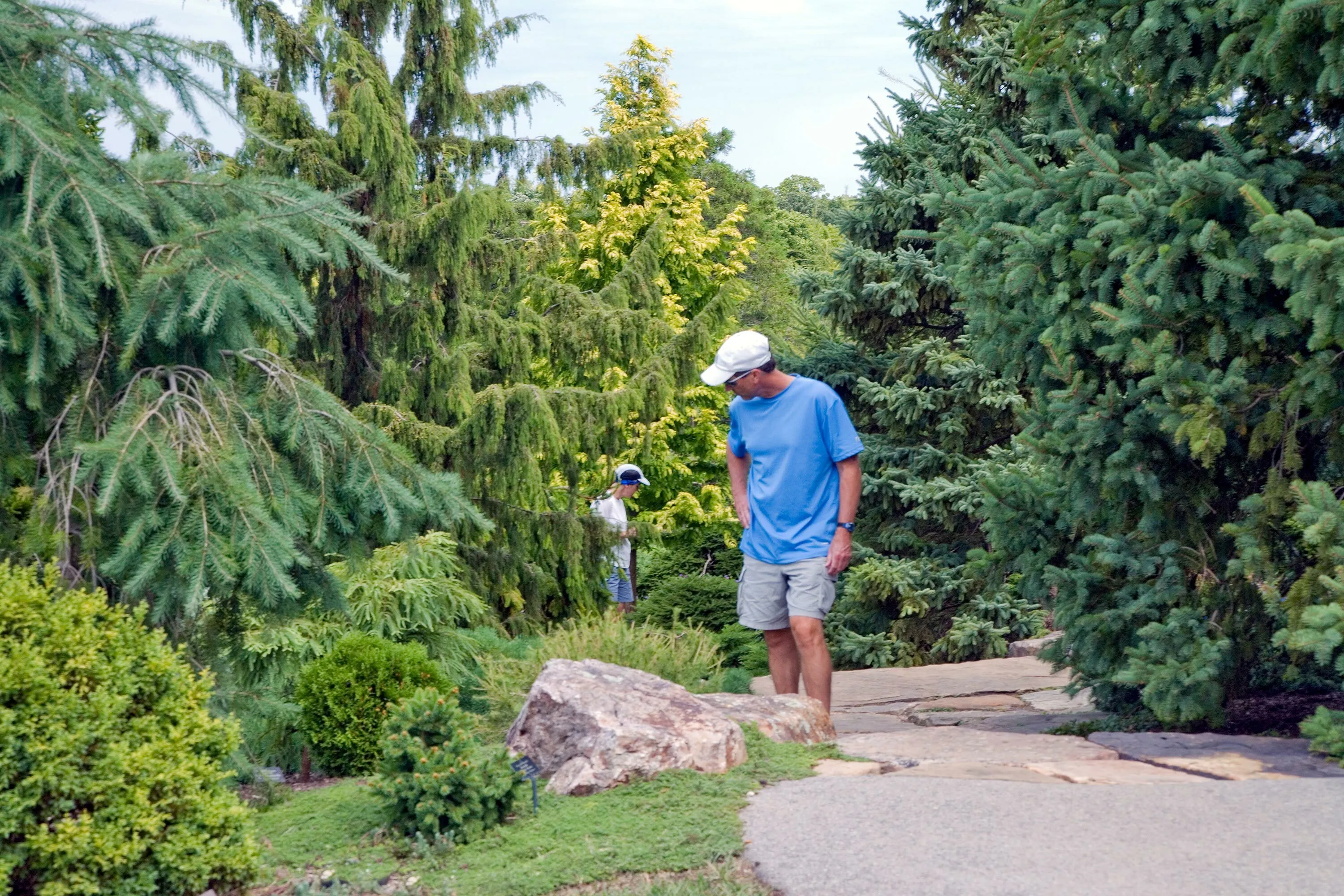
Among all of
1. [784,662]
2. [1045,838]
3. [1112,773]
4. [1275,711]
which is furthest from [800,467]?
[1275,711]

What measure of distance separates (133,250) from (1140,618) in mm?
4357

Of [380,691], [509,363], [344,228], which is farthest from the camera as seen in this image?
[509,363]

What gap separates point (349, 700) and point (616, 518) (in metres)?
5.15

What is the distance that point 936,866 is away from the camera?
10.8 ft

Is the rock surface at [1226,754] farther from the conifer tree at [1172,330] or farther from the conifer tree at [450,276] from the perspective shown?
the conifer tree at [450,276]

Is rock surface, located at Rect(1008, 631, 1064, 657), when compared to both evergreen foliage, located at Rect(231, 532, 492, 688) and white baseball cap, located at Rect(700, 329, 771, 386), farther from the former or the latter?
white baseball cap, located at Rect(700, 329, 771, 386)

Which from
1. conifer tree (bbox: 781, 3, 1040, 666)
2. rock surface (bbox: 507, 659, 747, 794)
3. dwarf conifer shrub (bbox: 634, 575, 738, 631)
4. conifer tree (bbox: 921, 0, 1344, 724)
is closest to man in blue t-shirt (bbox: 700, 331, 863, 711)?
rock surface (bbox: 507, 659, 747, 794)

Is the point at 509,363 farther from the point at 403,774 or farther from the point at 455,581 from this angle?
the point at 403,774

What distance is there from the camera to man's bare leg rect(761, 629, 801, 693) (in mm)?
5652

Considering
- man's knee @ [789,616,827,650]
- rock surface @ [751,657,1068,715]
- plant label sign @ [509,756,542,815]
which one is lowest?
rock surface @ [751,657,1068,715]

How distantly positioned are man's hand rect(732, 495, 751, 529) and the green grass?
4.43ft

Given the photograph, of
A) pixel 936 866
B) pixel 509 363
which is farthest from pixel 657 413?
pixel 936 866

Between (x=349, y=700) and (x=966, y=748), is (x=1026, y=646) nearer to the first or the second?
(x=966, y=748)

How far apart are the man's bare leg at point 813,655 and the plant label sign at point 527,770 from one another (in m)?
1.50
